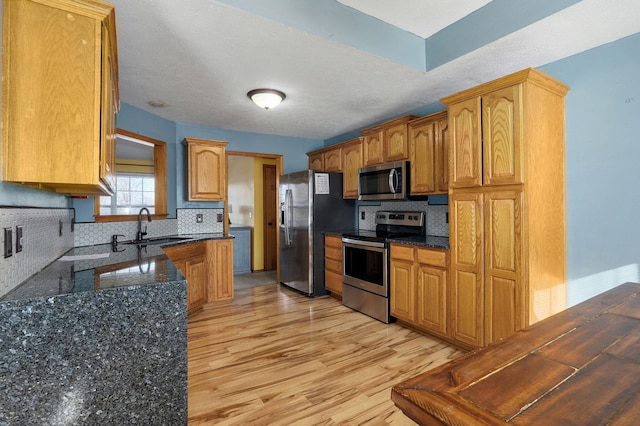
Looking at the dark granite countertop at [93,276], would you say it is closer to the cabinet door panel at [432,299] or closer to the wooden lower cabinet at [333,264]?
the cabinet door panel at [432,299]

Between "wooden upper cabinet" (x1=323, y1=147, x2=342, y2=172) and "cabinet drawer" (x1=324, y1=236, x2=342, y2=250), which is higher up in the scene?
"wooden upper cabinet" (x1=323, y1=147, x2=342, y2=172)

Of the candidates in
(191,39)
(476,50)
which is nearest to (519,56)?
(476,50)

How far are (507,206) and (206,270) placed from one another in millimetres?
3322

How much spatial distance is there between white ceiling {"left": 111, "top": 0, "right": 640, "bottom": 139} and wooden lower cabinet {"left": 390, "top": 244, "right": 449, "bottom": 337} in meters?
1.61

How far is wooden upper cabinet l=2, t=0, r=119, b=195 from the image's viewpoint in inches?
50.9

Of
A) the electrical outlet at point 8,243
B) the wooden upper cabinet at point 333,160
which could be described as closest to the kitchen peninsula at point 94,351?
the electrical outlet at point 8,243

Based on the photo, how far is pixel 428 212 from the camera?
3621 mm

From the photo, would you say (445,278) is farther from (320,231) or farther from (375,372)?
(320,231)

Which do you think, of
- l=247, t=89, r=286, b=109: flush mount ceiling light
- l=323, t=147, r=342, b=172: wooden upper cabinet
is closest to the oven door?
l=323, t=147, r=342, b=172: wooden upper cabinet

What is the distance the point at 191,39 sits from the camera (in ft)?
7.16

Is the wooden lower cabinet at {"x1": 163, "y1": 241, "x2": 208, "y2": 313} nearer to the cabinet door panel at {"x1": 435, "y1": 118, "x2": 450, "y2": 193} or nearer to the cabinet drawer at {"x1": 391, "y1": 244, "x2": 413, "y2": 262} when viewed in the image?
the cabinet drawer at {"x1": 391, "y1": 244, "x2": 413, "y2": 262}

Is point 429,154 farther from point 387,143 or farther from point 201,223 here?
point 201,223

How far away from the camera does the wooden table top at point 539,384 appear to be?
0.57 meters

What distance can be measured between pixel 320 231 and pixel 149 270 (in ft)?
9.43
